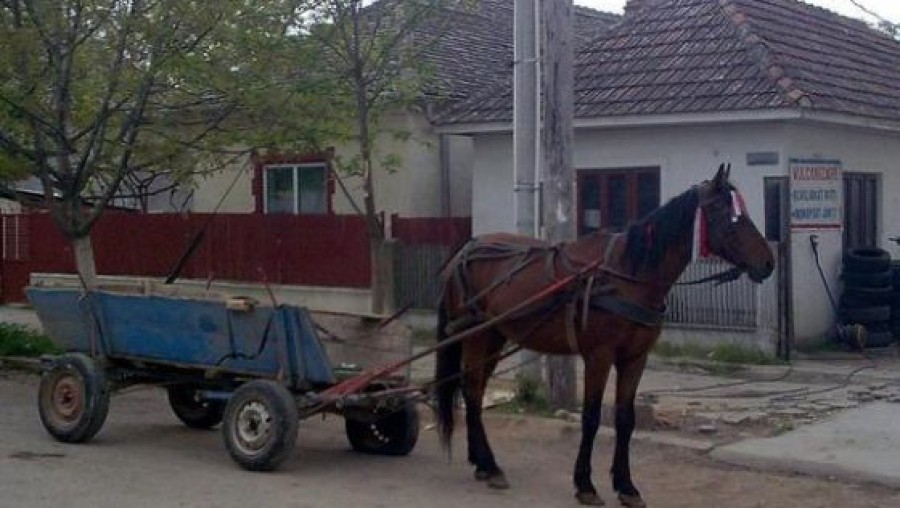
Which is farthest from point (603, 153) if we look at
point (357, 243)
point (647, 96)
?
point (357, 243)

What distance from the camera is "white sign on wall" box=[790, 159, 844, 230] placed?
16.9 metres

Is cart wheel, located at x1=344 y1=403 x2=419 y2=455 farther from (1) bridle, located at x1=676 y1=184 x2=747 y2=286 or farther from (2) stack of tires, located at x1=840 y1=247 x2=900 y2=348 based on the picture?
(2) stack of tires, located at x1=840 y1=247 x2=900 y2=348

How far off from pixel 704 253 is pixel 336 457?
365 cm

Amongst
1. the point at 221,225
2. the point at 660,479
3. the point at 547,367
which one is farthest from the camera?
the point at 221,225

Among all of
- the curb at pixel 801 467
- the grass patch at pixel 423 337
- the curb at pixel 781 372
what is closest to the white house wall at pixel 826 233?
the curb at pixel 781 372

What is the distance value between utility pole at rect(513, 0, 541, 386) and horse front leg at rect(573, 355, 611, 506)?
3327 mm

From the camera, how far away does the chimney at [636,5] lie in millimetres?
20750

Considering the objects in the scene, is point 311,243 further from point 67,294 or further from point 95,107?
point 67,294

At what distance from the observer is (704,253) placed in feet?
30.2

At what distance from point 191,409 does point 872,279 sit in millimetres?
9144

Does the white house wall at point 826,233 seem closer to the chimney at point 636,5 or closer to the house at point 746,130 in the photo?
the house at point 746,130

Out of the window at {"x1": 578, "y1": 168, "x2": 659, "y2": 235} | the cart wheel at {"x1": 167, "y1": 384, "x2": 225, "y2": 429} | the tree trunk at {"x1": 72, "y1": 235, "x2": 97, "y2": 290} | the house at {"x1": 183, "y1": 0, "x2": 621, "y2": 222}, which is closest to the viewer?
the cart wheel at {"x1": 167, "y1": 384, "x2": 225, "y2": 429}

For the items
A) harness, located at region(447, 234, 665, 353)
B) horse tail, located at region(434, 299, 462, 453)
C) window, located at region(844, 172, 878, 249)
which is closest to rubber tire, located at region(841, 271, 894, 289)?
window, located at region(844, 172, 878, 249)

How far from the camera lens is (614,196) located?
18.6 metres
